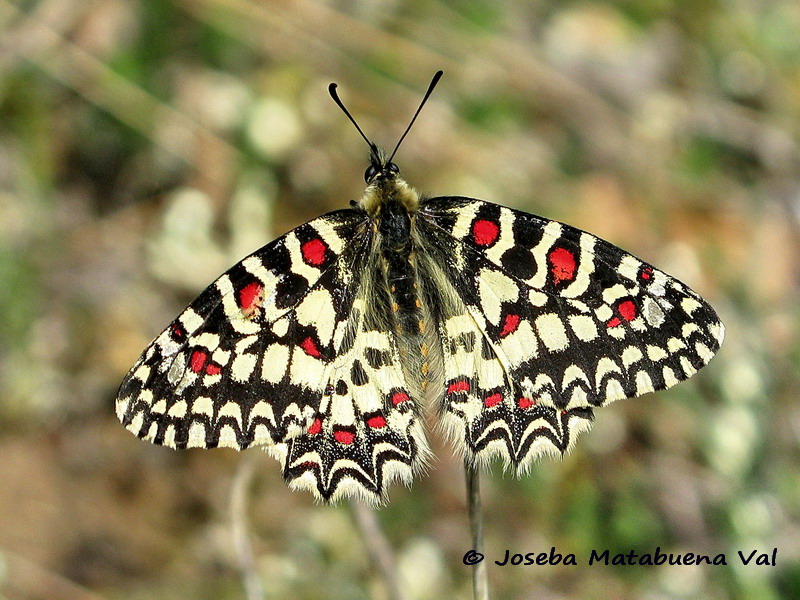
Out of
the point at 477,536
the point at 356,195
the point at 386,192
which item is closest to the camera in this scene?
the point at 477,536

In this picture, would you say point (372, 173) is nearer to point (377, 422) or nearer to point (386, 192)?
point (386, 192)

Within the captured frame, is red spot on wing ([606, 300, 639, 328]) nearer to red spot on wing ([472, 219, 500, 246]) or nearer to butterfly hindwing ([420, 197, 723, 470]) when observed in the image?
butterfly hindwing ([420, 197, 723, 470])

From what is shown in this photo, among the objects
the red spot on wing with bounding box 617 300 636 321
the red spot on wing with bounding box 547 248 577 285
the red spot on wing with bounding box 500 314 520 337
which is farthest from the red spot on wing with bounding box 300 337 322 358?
the red spot on wing with bounding box 617 300 636 321

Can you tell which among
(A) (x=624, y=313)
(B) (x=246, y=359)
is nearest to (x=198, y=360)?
(B) (x=246, y=359)

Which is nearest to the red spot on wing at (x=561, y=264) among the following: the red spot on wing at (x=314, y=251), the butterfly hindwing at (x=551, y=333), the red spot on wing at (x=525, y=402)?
the butterfly hindwing at (x=551, y=333)

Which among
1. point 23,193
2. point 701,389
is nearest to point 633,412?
point 701,389

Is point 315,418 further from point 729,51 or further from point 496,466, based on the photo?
point 729,51
